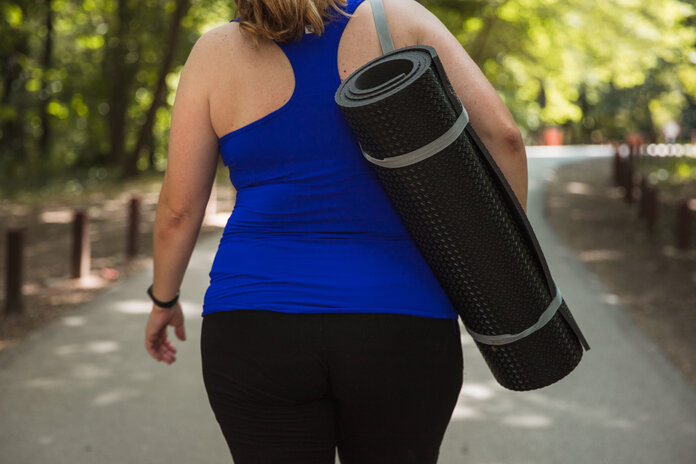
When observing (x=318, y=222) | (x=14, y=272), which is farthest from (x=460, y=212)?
(x=14, y=272)

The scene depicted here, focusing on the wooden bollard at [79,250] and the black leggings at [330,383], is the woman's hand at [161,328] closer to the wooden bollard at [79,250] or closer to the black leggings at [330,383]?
the black leggings at [330,383]

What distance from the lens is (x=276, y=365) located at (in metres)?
1.81

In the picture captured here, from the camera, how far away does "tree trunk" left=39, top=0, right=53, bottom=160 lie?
22.5 meters

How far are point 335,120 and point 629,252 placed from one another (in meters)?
10.2

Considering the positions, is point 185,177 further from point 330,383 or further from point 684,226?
point 684,226

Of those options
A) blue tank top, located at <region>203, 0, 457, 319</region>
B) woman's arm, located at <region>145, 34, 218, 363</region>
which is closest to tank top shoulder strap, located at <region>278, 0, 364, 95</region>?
blue tank top, located at <region>203, 0, 457, 319</region>

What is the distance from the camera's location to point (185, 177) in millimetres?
2070

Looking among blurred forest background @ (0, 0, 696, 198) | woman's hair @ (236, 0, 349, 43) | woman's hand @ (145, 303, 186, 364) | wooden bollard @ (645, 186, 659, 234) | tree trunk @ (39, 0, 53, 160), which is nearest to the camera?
woman's hair @ (236, 0, 349, 43)

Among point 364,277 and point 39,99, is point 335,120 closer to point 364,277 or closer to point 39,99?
point 364,277

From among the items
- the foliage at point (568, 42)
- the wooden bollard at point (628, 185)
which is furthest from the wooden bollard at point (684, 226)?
the foliage at point (568, 42)

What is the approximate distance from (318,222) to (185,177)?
405 mm

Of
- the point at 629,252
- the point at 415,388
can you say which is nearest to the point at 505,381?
the point at 415,388

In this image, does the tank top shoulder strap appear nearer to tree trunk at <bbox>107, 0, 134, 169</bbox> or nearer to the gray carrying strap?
the gray carrying strap

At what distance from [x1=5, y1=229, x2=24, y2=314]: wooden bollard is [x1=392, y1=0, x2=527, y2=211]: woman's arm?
6290mm
